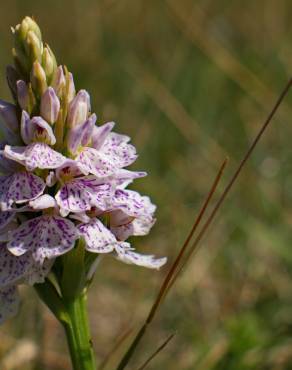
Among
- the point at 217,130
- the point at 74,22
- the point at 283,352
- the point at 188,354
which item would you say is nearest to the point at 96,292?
the point at 188,354

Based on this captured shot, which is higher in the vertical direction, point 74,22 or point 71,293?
point 74,22

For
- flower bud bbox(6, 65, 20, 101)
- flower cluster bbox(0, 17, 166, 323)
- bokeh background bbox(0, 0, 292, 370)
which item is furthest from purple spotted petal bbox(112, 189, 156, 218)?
bokeh background bbox(0, 0, 292, 370)

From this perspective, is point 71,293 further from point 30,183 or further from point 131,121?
point 131,121

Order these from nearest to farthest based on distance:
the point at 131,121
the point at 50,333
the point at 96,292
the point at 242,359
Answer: the point at 242,359 < the point at 50,333 < the point at 96,292 < the point at 131,121

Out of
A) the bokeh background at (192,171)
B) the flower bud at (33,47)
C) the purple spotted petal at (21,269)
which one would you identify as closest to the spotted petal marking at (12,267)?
the purple spotted petal at (21,269)

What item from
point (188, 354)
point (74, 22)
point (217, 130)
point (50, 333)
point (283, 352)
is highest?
point (74, 22)

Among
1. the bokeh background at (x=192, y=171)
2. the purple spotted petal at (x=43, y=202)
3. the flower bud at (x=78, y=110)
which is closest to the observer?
the purple spotted petal at (x=43, y=202)

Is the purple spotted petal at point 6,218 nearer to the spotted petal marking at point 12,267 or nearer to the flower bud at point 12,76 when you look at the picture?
the spotted petal marking at point 12,267
